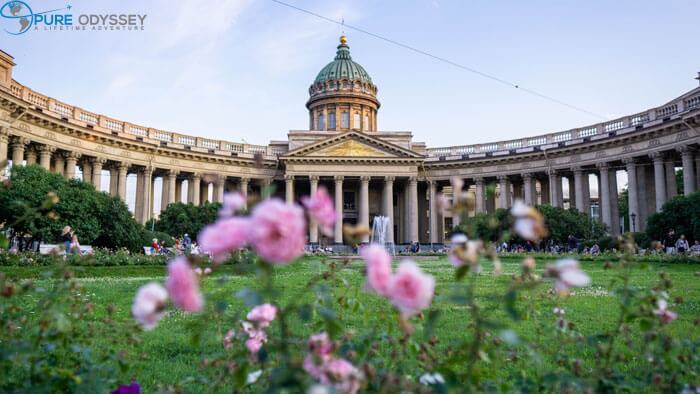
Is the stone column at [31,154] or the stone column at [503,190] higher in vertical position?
the stone column at [31,154]

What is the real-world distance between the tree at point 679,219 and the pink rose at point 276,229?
34.8m

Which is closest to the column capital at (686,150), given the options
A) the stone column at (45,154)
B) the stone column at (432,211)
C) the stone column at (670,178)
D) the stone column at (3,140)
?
the stone column at (670,178)

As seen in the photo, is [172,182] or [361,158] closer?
[172,182]

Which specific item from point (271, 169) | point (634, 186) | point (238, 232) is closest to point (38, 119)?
point (271, 169)

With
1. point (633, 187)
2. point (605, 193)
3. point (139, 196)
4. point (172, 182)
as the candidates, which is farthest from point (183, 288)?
point (172, 182)

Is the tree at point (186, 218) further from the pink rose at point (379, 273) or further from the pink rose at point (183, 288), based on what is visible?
the pink rose at point (379, 273)

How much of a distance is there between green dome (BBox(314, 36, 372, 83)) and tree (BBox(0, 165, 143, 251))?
45.3m

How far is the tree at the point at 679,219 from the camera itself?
3005cm

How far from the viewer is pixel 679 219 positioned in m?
31.5

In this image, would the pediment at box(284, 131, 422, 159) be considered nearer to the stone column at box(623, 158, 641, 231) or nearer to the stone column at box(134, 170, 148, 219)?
the stone column at box(134, 170, 148, 219)

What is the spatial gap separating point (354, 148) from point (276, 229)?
177 feet

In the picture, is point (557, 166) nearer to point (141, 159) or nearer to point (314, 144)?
point (314, 144)

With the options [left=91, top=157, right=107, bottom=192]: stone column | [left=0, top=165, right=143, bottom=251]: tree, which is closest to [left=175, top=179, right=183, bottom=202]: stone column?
[left=91, top=157, right=107, bottom=192]: stone column

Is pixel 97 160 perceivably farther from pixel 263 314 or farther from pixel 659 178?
pixel 659 178
